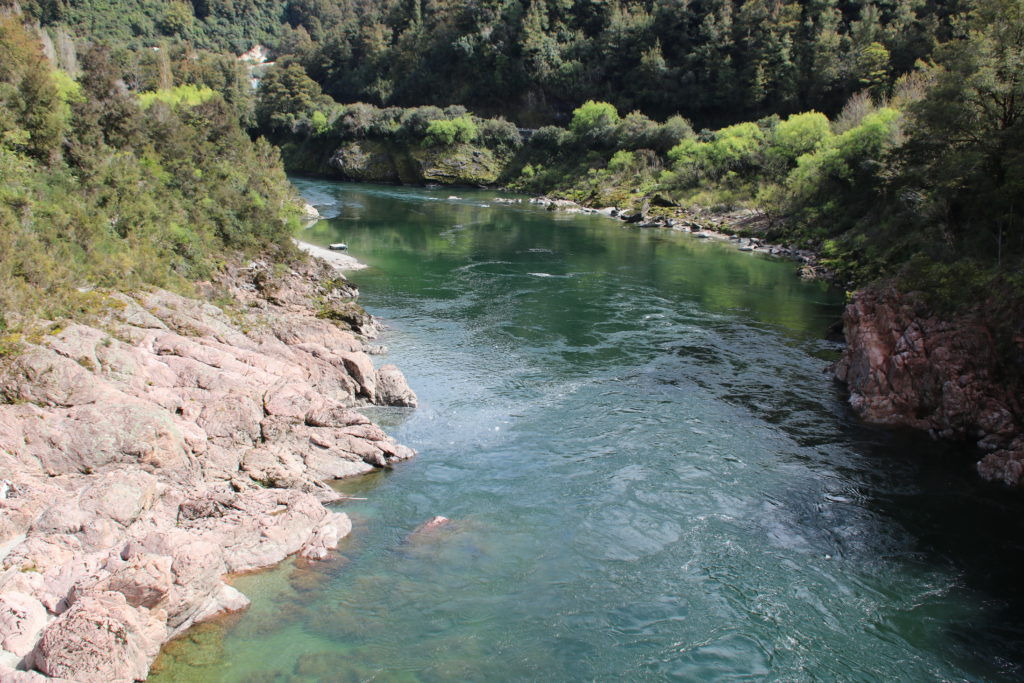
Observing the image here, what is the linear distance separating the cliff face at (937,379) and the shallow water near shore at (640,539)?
2.86ft

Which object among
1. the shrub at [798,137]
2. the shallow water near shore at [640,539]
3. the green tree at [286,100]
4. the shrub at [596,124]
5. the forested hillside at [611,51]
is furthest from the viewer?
the green tree at [286,100]

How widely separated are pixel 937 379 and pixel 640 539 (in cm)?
1193

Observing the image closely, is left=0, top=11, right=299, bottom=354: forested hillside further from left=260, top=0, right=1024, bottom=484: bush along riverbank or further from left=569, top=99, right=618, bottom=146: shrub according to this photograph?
left=569, top=99, right=618, bottom=146: shrub

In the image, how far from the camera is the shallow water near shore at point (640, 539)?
11.4 metres

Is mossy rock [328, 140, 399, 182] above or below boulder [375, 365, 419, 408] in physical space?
above

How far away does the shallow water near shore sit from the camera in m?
11.4

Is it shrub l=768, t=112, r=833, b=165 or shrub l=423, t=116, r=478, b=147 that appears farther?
shrub l=423, t=116, r=478, b=147

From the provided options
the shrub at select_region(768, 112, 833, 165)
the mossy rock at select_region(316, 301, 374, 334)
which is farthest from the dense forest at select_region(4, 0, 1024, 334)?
the mossy rock at select_region(316, 301, 374, 334)

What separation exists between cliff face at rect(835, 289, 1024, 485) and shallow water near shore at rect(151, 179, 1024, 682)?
0.87 m

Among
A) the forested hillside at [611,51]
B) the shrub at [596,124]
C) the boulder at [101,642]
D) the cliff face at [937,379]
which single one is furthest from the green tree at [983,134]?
the shrub at [596,124]

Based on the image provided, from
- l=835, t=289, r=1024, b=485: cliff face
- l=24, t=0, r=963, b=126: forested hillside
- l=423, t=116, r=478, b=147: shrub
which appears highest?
l=24, t=0, r=963, b=126: forested hillside

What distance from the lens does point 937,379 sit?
818 inches

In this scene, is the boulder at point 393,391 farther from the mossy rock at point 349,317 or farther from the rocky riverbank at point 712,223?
the rocky riverbank at point 712,223

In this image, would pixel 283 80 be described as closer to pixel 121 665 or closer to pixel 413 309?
pixel 413 309
